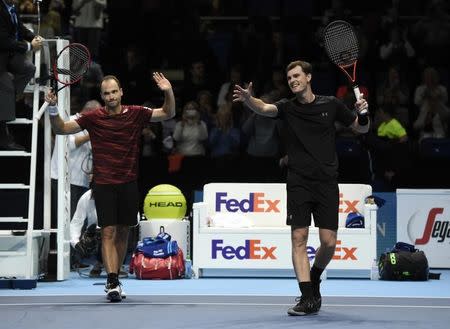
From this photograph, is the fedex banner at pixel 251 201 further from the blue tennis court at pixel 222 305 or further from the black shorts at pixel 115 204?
the black shorts at pixel 115 204

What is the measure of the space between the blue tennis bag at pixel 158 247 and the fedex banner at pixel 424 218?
3.17 m

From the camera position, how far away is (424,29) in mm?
19203

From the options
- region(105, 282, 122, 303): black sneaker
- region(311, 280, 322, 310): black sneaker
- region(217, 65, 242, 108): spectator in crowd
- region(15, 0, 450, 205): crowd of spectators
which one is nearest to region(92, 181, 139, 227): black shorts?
region(105, 282, 122, 303): black sneaker

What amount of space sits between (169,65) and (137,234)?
4679mm

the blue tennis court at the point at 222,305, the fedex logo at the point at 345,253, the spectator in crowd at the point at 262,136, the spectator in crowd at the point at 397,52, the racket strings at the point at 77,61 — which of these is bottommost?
the blue tennis court at the point at 222,305

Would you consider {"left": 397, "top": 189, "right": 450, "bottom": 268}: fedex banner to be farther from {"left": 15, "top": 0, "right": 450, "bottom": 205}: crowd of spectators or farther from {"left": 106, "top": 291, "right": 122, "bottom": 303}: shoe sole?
{"left": 106, "top": 291, "right": 122, "bottom": 303}: shoe sole

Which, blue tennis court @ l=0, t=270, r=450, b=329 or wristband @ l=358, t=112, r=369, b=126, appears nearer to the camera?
blue tennis court @ l=0, t=270, r=450, b=329

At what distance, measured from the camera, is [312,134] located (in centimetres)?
1005

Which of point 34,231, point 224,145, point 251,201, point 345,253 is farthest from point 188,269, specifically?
point 224,145

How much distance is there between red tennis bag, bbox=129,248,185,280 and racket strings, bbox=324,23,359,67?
4222mm

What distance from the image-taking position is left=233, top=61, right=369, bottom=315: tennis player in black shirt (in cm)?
986

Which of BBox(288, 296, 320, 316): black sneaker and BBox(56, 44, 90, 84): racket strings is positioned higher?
BBox(56, 44, 90, 84): racket strings

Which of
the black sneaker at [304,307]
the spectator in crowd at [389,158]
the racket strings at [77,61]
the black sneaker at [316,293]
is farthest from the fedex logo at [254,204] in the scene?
the black sneaker at [304,307]

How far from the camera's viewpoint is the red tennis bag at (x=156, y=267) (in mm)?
13656
